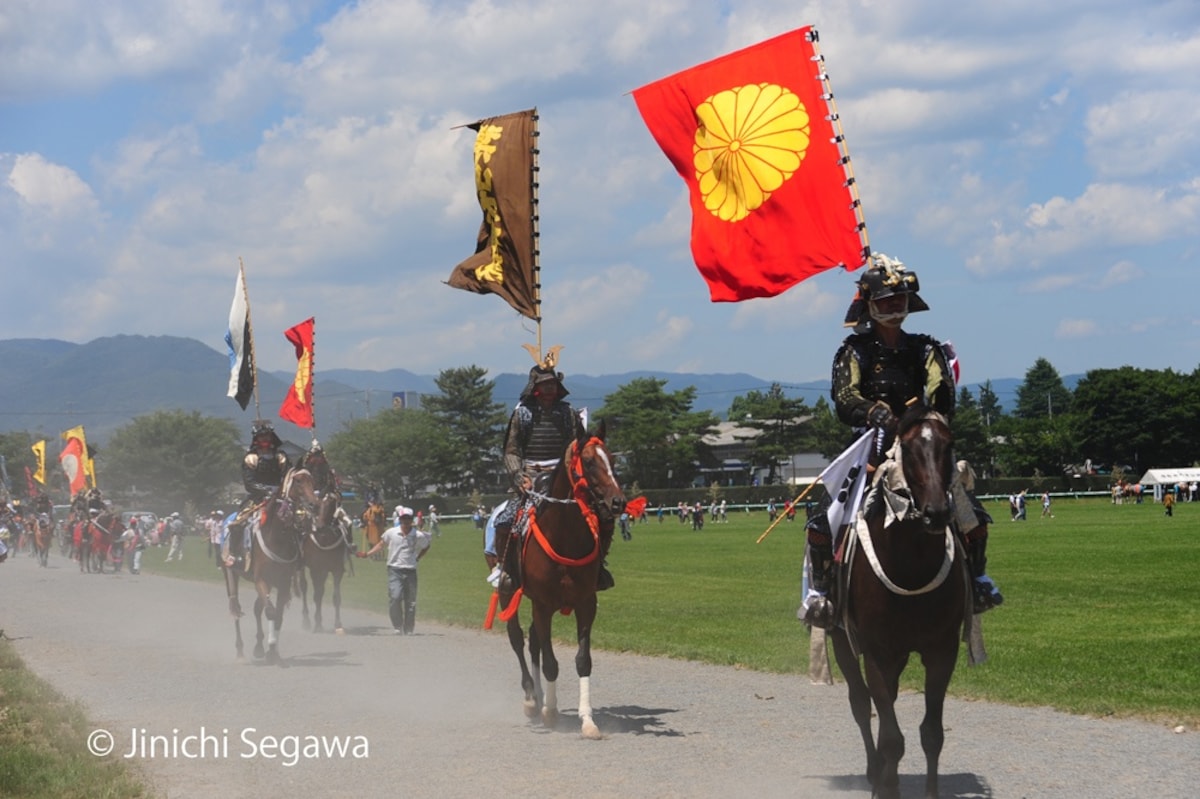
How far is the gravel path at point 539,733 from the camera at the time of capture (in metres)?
10.3

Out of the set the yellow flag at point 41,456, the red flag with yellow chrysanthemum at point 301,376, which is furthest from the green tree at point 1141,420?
the red flag with yellow chrysanthemum at point 301,376

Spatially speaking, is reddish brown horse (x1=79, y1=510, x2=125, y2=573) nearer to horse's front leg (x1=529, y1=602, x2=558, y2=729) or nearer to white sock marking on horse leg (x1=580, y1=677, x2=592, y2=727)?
horse's front leg (x1=529, y1=602, x2=558, y2=729)

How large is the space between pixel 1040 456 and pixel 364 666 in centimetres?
12004

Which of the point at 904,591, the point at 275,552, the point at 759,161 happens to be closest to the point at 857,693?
the point at 904,591

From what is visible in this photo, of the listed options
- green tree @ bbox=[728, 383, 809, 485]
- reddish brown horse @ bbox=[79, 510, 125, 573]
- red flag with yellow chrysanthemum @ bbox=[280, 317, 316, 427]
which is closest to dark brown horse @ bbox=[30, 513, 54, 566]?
reddish brown horse @ bbox=[79, 510, 125, 573]

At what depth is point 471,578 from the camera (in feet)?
138

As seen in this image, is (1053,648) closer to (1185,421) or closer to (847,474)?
(847,474)

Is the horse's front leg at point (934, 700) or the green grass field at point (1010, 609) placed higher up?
the horse's front leg at point (934, 700)

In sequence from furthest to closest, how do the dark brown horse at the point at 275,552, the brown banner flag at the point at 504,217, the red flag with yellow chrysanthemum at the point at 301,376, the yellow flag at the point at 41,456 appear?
the yellow flag at the point at 41,456 < the red flag with yellow chrysanthemum at the point at 301,376 < the dark brown horse at the point at 275,552 < the brown banner flag at the point at 504,217

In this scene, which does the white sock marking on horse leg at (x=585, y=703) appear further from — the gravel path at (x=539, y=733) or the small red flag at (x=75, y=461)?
the small red flag at (x=75, y=461)

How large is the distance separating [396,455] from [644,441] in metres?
25.3

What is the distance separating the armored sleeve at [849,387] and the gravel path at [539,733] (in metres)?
2.63

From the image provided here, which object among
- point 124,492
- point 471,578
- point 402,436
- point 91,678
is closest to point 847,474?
point 91,678

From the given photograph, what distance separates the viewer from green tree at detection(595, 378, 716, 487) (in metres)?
144
